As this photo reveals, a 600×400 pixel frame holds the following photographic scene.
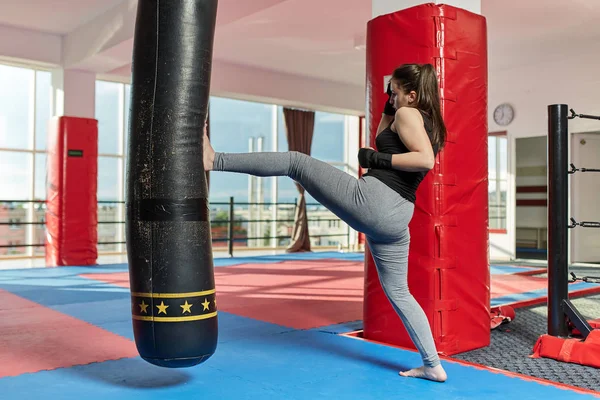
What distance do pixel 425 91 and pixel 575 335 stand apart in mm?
1782

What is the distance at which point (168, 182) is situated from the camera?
5.65ft

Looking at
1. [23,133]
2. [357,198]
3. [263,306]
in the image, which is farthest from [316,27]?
[357,198]

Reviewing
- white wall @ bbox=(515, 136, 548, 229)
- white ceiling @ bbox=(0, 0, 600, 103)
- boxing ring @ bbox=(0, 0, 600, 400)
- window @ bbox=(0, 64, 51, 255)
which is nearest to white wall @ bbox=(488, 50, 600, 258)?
white ceiling @ bbox=(0, 0, 600, 103)

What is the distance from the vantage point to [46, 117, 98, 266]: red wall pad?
7105 millimetres

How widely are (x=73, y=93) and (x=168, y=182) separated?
247 inches

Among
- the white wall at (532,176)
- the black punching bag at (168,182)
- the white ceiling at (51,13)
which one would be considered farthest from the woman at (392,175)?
the white wall at (532,176)

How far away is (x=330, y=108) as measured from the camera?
9945 millimetres

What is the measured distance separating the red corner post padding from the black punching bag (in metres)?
1.79

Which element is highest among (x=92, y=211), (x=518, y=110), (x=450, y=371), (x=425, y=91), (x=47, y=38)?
(x=47, y=38)

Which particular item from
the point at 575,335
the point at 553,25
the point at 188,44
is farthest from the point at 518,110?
the point at 188,44

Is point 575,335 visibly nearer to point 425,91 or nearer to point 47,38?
point 425,91

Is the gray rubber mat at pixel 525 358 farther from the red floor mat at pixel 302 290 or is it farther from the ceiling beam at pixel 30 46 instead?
the ceiling beam at pixel 30 46

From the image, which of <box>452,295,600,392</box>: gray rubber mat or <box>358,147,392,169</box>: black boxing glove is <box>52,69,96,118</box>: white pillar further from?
<box>358,147,392,169</box>: black boxing glove

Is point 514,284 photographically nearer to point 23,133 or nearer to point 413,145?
point 413,145
